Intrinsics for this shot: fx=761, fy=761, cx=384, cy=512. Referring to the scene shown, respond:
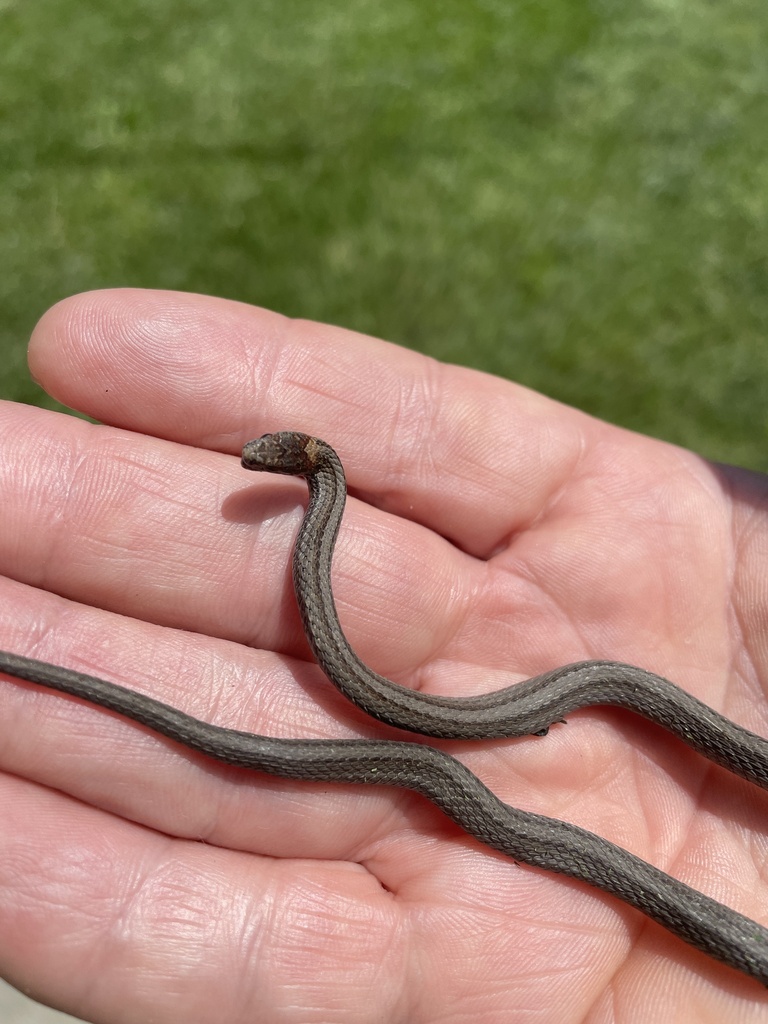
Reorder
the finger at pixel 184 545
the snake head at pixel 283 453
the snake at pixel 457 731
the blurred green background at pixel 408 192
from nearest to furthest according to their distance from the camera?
the snake at pixel 457 731 < the finger at pixel 184 545 < the snake head at pixel 283 453 < the blurred green background at pixel 408 192

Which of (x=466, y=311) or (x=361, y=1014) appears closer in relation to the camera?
(x=361, y=1014)

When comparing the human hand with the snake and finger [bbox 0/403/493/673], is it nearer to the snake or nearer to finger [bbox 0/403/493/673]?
finger [bbox 0/403/493/673]

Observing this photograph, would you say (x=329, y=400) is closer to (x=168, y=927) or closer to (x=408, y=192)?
(x=168, y=927)

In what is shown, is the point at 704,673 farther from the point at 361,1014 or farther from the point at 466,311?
the point at 466,311

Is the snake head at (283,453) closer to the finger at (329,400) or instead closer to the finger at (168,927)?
the finger at (329,400)

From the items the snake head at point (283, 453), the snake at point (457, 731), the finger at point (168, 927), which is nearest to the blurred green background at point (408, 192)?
the snake head at point (283, 453)

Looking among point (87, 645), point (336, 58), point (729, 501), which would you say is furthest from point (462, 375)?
point (336, 58)

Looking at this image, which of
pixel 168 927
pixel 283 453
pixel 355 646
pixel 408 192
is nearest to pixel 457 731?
pixel 355 646

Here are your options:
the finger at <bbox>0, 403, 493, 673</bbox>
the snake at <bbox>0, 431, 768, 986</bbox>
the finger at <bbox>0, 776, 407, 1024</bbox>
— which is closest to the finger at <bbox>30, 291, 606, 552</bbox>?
the finger at <bbox>0, 403, 493, 673</bbox>
